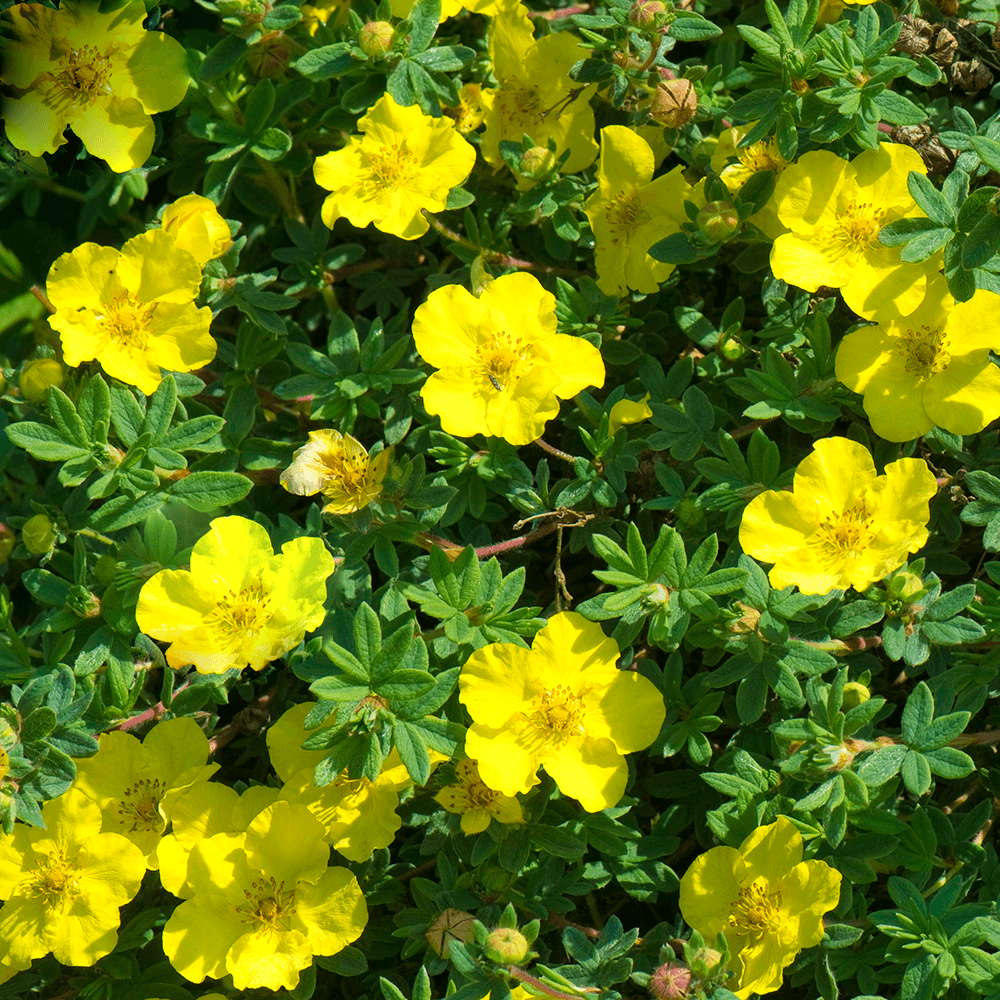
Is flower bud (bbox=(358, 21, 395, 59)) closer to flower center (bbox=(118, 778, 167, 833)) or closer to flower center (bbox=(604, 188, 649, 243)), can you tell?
flower center (bbox=(604, 188, 649, 243))

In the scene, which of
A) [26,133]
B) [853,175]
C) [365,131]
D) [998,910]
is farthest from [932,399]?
[26,133]

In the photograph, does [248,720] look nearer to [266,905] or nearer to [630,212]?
[266,905]

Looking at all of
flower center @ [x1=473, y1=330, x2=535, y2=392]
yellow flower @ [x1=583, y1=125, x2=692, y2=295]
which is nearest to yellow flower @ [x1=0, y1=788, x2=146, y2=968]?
flower center @ [x1=473, y1=330, x2=535, y2=392]

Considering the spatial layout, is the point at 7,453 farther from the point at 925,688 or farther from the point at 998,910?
the point at 998,910

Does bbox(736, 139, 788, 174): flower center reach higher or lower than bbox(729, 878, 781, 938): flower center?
higher

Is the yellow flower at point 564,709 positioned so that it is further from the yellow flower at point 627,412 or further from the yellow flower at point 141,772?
the yellow flower at point 141,772

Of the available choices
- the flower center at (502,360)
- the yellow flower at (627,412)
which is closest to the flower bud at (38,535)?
the flower center at (502,360)
